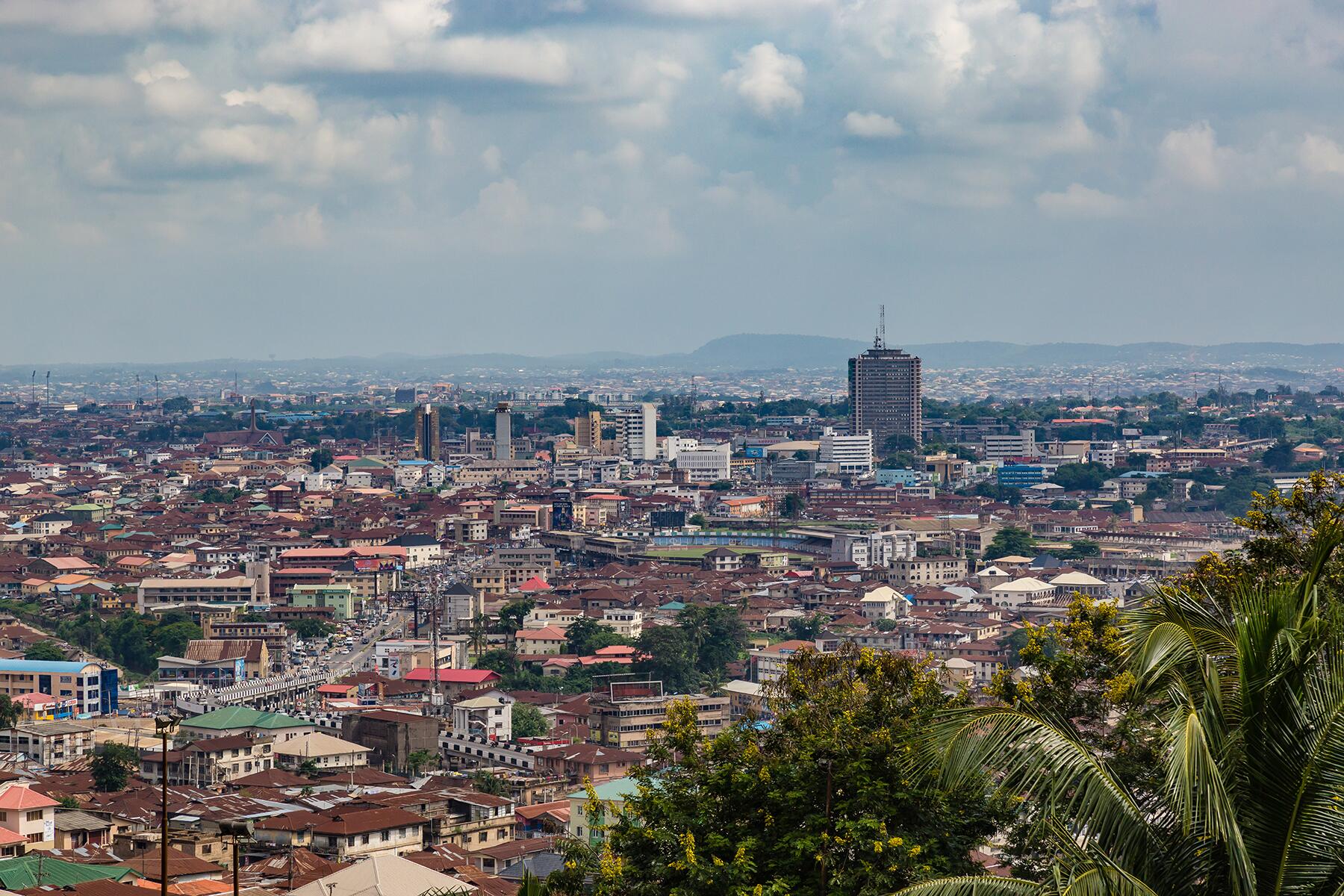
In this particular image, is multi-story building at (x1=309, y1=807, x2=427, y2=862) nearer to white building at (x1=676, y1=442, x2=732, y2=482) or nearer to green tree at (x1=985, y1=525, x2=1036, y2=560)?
green tree at (x1=985, y1=525, x2=1036, y2=560)

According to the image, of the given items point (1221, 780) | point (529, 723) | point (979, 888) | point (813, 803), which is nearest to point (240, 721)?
point (529, 723)

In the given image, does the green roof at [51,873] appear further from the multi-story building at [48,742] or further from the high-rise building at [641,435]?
the high-rise building at [641,435]

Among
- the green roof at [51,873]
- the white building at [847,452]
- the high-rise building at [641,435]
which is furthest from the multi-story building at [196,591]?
the high-rise building at [641,435]

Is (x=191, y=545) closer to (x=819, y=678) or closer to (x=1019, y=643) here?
(x=1019, y=643)

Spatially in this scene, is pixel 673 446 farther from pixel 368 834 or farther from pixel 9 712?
pixel 368 834

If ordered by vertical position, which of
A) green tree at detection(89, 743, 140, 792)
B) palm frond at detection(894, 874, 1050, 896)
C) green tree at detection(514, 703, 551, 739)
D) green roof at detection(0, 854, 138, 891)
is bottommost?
green tree at detection(514, 703, 551, 739)

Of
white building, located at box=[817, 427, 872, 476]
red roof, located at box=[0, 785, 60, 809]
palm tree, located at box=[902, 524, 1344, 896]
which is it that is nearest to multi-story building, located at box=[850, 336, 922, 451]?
white building, located at box=[817, 427, 872, 476]

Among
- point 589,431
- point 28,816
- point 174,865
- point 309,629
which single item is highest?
point 174,865
